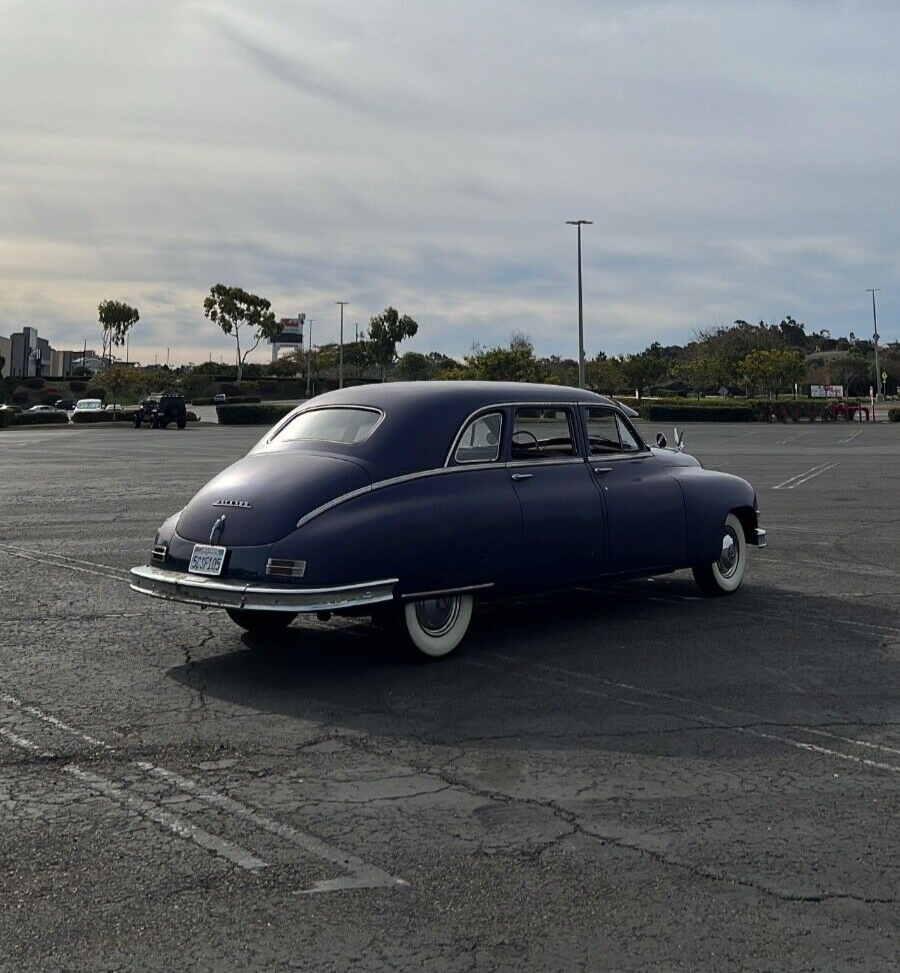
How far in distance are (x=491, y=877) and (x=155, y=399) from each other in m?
59.0

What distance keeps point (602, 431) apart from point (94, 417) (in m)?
62.7

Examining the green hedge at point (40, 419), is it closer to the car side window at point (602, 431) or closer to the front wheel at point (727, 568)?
the front wheel at point (727, 568)

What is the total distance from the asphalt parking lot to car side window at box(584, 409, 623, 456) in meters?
1.26

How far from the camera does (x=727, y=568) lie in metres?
10.2

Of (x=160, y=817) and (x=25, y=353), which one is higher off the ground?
(x=25, y=353)

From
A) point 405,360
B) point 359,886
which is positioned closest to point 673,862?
point 359,886

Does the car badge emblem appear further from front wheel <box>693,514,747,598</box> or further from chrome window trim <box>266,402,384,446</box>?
front wheel <box>693,514,747,598</box>

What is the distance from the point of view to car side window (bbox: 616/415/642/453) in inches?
371

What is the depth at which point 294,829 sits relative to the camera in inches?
189

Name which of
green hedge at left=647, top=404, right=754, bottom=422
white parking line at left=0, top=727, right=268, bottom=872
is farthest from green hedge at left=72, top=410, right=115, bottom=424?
white parking line at left=0, top=727, right=268, bottom=872

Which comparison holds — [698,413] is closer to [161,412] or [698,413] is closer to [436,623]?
[161,412]

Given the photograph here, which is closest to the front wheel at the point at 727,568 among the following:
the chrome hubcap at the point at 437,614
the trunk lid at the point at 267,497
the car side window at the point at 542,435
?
the car side window at the point at 542,435

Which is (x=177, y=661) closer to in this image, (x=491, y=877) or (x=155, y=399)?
(x=491, y=877)

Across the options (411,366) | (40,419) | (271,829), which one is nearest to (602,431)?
(271,829)
